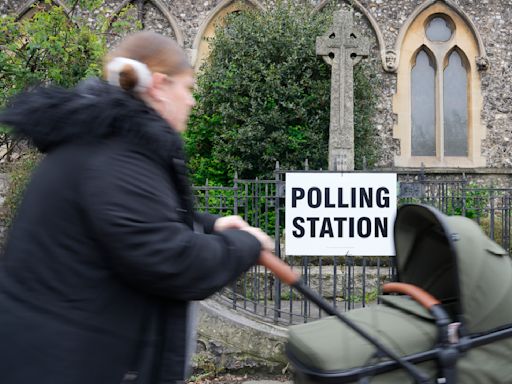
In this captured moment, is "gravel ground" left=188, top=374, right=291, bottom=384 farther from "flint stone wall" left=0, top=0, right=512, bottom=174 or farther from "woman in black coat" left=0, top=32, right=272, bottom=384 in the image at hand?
"flint stone wall" left=0, top=0, right=512, bottom=174

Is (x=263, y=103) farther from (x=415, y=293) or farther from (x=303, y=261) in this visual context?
(x=415, y=293)

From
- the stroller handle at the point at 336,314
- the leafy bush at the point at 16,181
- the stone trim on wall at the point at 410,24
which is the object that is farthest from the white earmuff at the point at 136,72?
the stone trim on wall at the point at 410,24

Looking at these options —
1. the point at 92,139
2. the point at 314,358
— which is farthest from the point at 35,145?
the point at 314,358

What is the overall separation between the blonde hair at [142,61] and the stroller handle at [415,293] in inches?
46.0

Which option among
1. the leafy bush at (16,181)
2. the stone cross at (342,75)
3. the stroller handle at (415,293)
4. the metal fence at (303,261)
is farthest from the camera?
the stone cross at (342,75)

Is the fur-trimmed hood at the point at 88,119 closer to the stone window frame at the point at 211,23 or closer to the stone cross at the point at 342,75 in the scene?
the stone cross at the point at 342,75

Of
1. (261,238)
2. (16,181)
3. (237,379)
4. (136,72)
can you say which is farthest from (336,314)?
(16,181)

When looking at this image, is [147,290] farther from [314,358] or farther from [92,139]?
[314,358]

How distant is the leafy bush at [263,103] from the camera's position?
10.3 metres

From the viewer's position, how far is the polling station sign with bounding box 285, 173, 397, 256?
16.7 feet

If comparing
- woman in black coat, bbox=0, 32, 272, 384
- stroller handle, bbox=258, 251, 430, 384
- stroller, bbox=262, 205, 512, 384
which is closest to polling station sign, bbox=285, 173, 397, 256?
stroller, bbox=262, 205, 512, 384

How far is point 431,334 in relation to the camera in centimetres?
202

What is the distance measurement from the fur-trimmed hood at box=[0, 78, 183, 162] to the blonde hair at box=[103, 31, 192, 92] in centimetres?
4

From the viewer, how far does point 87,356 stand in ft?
4.61
